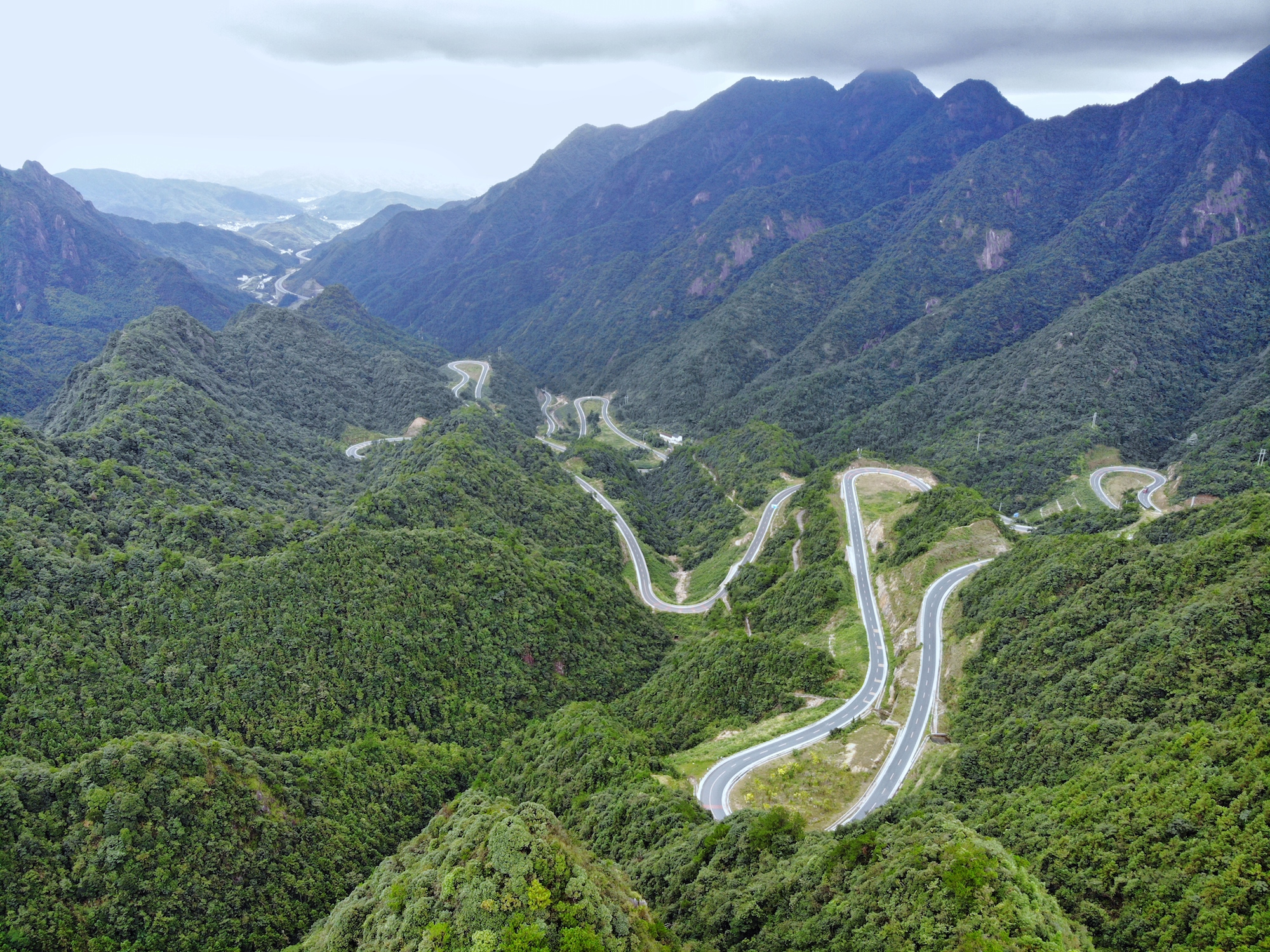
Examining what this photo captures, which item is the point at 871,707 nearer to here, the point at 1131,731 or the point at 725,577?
the point at 1131,731

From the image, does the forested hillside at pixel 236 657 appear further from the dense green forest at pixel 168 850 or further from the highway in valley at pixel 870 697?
the highway in valley at pixel 870 697

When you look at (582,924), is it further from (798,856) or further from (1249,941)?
(1249,941)

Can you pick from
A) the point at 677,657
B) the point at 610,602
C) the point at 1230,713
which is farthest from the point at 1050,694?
the point at 610,602

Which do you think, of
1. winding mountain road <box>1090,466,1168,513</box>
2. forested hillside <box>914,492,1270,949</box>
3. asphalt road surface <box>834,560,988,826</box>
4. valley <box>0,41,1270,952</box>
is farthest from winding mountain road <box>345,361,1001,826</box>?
winding mountain road <box>1090,466,1168,513</box>

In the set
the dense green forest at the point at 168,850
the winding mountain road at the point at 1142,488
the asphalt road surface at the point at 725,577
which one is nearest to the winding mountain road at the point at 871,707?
the asphalt road surface at the point at 725,577

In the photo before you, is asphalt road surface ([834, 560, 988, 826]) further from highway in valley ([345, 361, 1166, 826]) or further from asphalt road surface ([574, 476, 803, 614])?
asphalt road surface ([574, 476, 803, 614])

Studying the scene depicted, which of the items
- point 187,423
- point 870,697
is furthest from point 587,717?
point 187,423

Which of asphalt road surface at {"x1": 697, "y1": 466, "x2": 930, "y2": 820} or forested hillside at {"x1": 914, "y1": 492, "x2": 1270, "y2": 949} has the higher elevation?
forested hillside at {"x1": 914, "y1": 492, "x2": 1270, "y2": 949}
